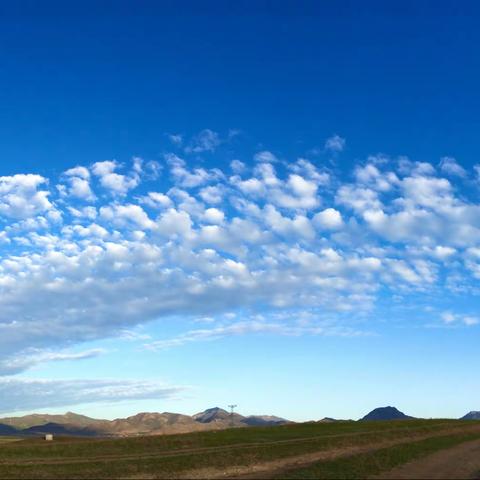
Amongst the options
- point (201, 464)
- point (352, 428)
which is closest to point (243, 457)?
point (201, 464)

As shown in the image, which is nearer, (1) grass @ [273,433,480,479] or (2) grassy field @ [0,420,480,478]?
(1) grass @ [273,433,480,479]

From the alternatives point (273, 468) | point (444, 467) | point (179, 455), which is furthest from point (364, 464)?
point (179, 455)

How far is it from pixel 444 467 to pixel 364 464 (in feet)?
19.2

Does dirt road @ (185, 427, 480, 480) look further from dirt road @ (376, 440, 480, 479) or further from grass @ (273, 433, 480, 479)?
grass @ (273, 433, 480, 479)

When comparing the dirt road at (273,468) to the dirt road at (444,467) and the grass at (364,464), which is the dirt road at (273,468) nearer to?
the dirt road at (444,467)

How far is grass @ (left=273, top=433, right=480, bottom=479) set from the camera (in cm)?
4091

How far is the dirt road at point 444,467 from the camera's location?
40.2m

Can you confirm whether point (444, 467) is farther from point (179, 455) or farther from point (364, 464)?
point (179, 455)

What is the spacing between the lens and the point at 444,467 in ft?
148

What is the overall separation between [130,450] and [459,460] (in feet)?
129

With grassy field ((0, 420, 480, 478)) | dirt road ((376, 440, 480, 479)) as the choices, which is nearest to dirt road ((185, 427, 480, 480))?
grassy field ((0, 420, 480, 478))

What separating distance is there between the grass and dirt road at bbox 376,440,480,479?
3.48 ft

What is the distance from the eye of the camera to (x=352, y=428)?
101m

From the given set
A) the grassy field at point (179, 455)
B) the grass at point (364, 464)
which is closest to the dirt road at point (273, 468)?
the grassy field at point (179, 455)
